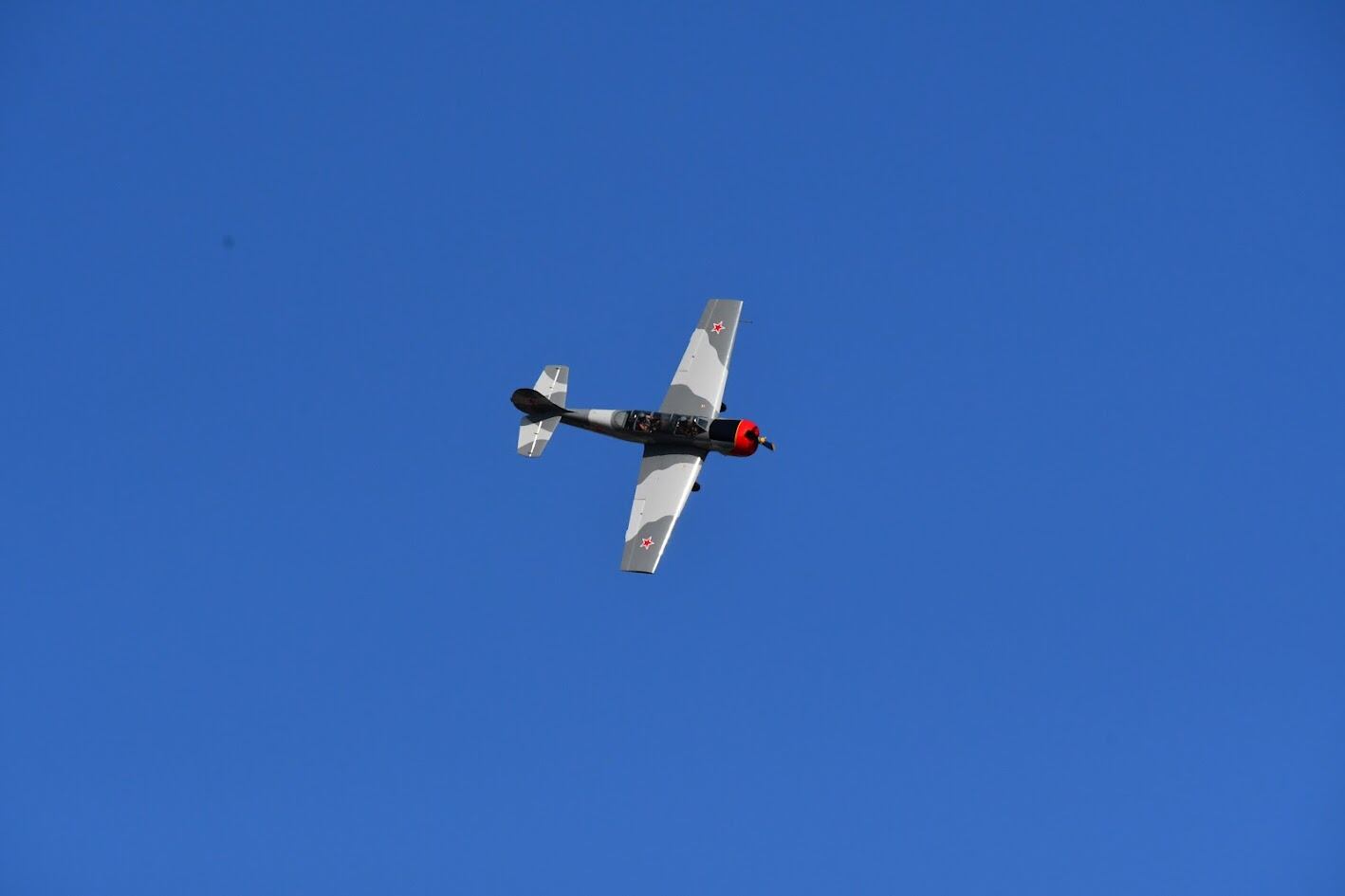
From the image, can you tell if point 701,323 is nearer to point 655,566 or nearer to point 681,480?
point 681,480

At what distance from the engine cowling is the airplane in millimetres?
37

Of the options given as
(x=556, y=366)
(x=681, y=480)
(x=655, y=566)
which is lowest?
(x=655, y=566)

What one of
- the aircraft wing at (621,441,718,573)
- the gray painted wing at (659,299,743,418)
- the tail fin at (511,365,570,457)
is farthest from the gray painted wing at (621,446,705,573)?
the tail fin at (511,365,570,457)

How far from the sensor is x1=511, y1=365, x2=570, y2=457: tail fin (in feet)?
204

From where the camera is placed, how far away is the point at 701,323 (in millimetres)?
63812

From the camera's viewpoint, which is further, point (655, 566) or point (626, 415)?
point (626, 415)

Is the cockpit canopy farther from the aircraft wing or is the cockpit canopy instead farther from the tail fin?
the tail fin

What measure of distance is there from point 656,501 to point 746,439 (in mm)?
4255

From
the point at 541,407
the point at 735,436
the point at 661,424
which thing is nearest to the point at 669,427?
the point at 661,424

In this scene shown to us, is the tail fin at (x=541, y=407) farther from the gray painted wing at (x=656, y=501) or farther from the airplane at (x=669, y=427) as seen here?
the gray painted wing at (x=656, y=501)

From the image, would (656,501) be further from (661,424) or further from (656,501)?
(661,424)

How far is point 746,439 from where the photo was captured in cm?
5847

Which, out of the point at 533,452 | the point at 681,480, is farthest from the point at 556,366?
the point at 681,480

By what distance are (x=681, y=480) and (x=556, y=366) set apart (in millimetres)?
8928
